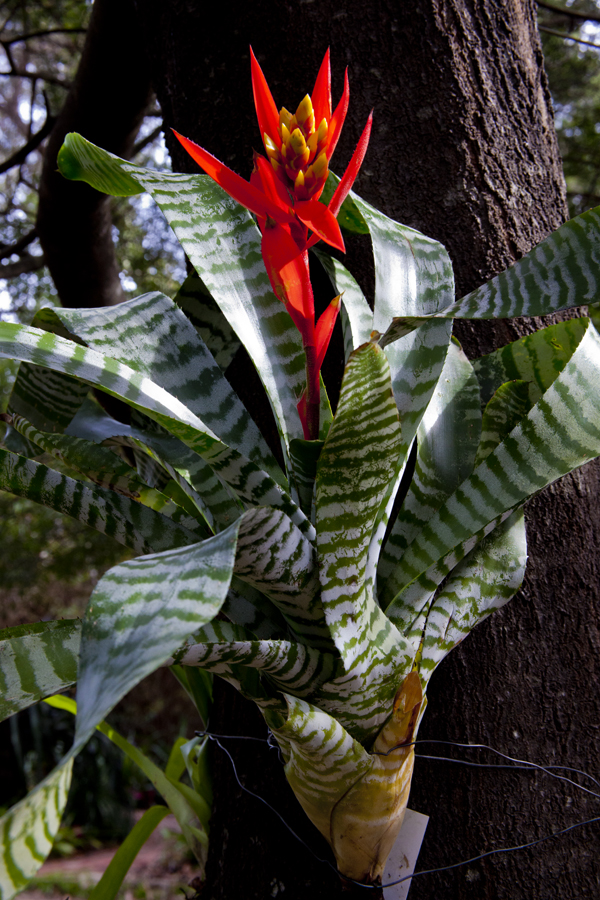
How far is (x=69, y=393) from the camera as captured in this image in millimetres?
667

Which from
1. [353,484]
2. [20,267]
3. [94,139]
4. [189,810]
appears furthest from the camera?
[20,267]

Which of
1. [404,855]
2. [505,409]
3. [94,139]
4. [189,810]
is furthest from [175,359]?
[94,139]

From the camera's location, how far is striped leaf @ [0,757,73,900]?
0.28 meters

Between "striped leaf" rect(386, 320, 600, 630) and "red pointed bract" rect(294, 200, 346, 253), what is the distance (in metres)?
0.21

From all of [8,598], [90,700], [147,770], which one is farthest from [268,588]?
[8,598]

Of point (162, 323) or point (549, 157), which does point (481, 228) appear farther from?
point (162, 323)

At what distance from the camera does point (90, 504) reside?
52cm

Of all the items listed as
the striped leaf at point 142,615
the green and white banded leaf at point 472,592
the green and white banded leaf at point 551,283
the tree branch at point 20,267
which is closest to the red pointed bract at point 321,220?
the green and white banded leaf at point 551,283

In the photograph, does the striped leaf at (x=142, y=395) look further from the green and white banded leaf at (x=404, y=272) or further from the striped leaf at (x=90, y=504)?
the green and white banded leaf at (x=404, y=272)

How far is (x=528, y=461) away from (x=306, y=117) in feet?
1.04

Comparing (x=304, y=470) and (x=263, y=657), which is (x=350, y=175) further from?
(x=263, y=657)

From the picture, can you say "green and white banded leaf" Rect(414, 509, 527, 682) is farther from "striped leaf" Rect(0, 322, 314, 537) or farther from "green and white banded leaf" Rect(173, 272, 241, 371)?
"green and white banded leaf" Rect(173, 272, 241, 371)

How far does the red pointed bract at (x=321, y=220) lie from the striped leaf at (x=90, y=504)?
28cm

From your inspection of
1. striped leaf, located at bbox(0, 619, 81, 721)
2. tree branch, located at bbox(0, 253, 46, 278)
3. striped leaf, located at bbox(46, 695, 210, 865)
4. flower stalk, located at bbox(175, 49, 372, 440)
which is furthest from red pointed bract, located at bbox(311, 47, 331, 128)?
tree branch, located at bbox(0, 253, 46, 278)
